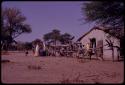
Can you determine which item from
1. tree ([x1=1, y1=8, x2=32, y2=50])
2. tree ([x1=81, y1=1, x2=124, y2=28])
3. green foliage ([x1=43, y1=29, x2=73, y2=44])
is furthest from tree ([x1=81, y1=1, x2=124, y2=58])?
green foliage ([x1=43, y1=29, x2=73, y2=44])

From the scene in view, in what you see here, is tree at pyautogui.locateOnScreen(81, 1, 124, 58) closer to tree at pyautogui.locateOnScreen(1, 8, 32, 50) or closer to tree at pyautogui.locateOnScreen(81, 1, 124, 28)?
tree at pyautogui.locateOnScreen(81, 1, 124, 28)

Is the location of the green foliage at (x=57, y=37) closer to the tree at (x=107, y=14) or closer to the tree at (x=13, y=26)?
the tree at (x=13, y=26)

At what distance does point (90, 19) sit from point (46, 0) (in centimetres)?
848

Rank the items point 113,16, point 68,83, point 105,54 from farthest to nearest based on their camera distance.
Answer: point 105,54, point 113,16, point 68,83

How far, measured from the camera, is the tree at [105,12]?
16.4m

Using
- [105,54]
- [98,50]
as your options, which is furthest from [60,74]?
[105,54]

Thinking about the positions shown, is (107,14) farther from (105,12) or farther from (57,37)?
(57,37)

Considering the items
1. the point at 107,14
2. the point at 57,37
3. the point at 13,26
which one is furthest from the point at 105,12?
the point at 57,37

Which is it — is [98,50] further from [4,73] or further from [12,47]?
[12,47]

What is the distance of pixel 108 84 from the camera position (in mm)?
11461

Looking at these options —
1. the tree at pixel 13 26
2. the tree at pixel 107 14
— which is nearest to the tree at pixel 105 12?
the tree at pixel 107 14

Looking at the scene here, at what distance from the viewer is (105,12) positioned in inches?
682

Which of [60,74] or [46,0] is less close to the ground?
[46,0]

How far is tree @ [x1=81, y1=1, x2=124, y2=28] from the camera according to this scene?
16.4m
